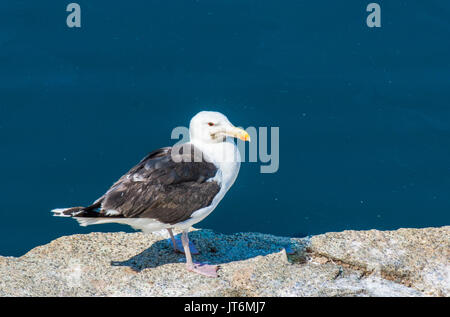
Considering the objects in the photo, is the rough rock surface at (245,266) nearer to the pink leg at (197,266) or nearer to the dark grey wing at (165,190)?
the pink leg at (197,266)

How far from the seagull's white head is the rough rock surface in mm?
1315

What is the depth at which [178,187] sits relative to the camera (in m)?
7.51

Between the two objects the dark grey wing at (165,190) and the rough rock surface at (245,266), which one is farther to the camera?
the dark grey wing at (165,190)

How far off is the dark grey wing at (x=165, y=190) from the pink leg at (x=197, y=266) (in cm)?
32

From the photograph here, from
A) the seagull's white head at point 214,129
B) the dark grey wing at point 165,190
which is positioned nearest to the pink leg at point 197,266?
the dark grey wing at point 165,190

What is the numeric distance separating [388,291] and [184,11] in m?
7.85

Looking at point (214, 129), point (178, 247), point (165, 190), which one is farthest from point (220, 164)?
point (178, 247)

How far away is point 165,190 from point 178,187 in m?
0.15

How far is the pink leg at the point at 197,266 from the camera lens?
24.5 ft

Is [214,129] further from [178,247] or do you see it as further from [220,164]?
[178,247]

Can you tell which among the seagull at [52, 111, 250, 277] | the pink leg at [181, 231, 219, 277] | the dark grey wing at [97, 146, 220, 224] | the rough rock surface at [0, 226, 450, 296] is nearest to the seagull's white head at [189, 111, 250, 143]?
the seagull at [52, 111, 250, 277]

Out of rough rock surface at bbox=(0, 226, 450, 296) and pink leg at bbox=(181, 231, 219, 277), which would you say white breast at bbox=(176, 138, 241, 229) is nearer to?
pink leg at bbox=(181, 231, 219, 277)

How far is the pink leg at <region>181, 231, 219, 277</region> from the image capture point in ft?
24.5

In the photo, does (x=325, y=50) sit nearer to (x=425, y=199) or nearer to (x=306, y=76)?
(x=306, y=76)
